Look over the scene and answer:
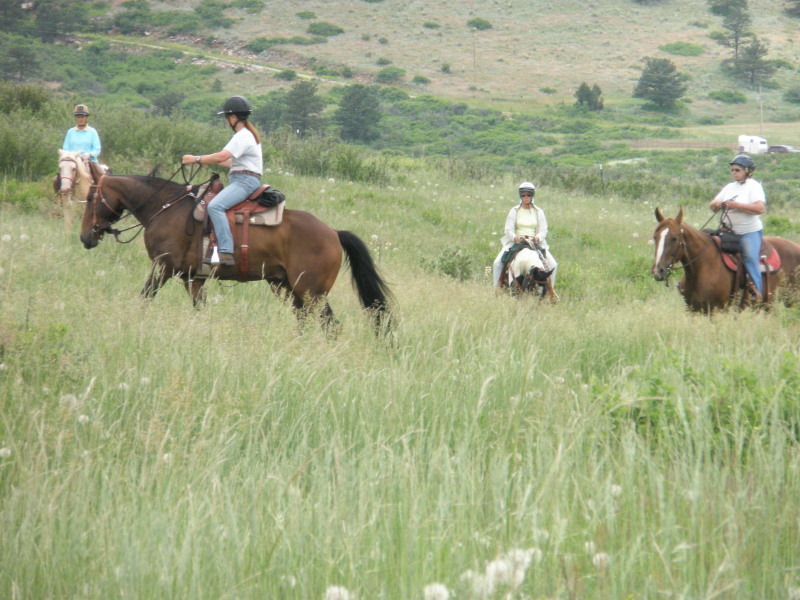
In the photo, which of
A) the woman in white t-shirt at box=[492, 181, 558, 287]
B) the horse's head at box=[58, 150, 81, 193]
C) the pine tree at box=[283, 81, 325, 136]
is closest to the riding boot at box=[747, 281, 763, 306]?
the woman in white t-shirt at box=[492, 181, 558, 287]

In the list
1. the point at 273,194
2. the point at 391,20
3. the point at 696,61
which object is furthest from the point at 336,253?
the point at 391,20

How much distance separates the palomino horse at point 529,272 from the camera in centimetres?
1259

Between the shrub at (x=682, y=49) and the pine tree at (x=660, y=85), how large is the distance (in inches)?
641

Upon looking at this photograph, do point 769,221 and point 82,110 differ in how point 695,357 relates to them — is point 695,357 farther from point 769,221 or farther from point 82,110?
point 769,221

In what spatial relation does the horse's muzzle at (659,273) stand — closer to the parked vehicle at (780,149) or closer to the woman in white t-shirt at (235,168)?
the woman in white t-shirt at (235,168)

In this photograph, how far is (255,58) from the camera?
279ft

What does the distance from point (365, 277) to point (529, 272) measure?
3.57 m

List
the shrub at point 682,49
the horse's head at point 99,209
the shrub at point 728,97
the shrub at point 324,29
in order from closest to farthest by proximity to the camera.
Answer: the horse's head at point 99,209 → the shrub at point 728,97 → the shrub at point 324,29 → the shrub at point 682,49

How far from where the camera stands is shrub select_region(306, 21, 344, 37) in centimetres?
9571

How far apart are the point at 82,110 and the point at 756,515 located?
12.9 metres

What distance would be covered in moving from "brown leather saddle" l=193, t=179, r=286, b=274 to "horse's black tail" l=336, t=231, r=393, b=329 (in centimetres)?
77

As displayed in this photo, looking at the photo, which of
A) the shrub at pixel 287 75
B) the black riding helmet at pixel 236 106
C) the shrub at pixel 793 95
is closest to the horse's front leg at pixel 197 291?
the black riding helmet at pixel 236 106

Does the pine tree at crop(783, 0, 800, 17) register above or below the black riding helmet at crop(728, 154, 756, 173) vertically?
above

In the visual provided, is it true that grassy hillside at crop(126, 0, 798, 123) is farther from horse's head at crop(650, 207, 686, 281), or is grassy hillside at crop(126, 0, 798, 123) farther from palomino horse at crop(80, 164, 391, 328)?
palomino horse at crop(80, 164, 391, 328)
